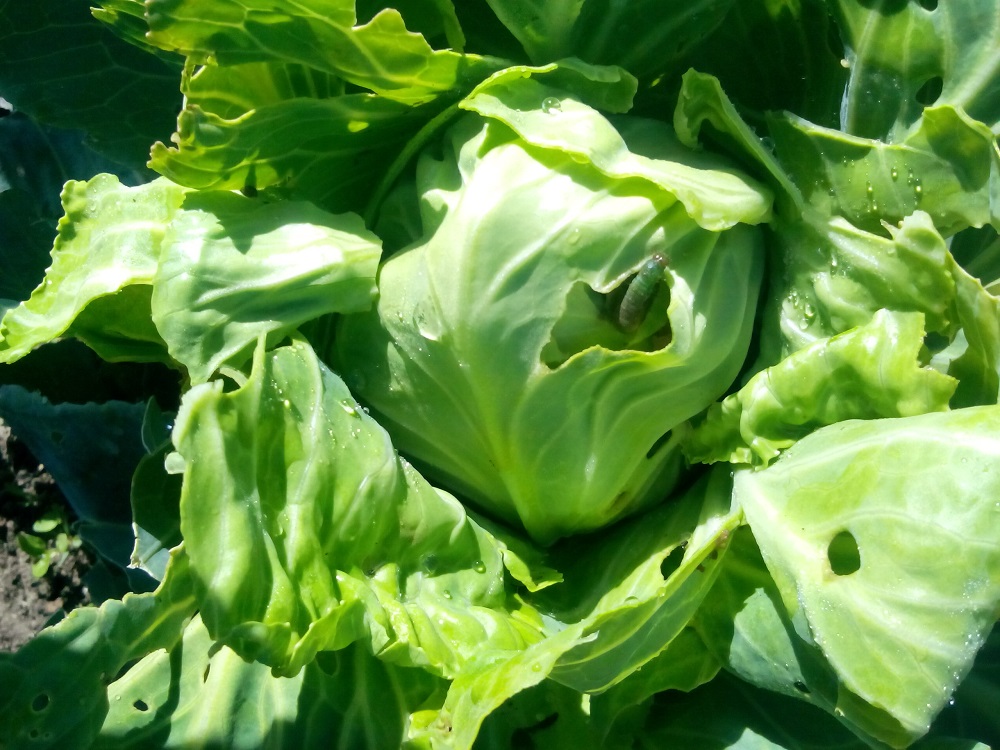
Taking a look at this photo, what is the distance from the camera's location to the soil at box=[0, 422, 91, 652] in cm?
282

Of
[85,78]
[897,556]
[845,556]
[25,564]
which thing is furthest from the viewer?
[25,564]

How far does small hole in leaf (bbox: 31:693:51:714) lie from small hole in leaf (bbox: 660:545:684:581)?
3.78 ft

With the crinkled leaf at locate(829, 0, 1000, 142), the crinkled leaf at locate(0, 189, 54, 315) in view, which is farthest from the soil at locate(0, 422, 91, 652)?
the crinkled leaf at locate(829, 0, 1000, 142)

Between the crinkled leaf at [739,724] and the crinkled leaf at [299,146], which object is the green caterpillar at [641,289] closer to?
the crinkled leaf at [299,146]

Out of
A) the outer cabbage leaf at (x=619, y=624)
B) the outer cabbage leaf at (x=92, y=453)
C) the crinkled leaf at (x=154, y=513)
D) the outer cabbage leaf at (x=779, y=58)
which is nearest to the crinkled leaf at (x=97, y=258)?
the crinkled leaf at (x=154, y=513)

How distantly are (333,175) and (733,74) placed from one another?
0.87 meters

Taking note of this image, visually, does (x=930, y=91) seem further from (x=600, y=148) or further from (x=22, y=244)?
(x=22, y=244)

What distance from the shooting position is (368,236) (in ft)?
5.48

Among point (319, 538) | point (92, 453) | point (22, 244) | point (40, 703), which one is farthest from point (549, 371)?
point (22, 244)

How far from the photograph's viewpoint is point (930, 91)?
1724 mm

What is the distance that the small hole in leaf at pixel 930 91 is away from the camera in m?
1.70

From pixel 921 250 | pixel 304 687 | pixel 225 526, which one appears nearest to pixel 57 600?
pixel 304 687

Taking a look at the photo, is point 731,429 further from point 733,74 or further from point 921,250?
point 733,74

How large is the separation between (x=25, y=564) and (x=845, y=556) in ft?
8.43
